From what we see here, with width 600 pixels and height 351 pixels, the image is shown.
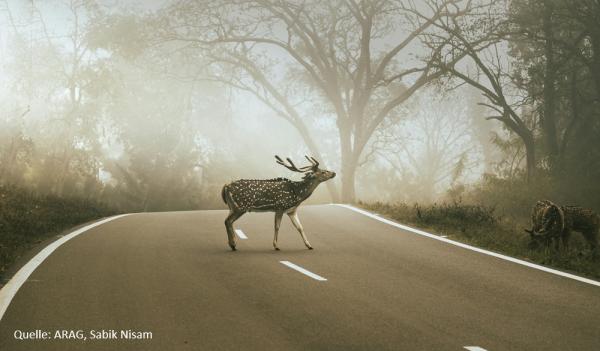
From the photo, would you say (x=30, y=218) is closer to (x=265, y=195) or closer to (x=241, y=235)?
(x=241, y=235)

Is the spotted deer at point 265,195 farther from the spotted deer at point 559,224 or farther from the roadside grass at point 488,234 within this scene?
the spotted deer at point 559,224

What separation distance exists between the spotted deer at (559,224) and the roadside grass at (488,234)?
282mm

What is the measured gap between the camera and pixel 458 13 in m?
36.0

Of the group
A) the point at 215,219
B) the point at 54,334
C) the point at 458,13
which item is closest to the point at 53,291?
the point at 54,334

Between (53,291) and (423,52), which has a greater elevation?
(423,52)

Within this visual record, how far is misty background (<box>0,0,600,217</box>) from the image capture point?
29438 millimetres

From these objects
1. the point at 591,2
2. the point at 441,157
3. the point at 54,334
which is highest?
the point at 591,2

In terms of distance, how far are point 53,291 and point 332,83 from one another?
32.5 m

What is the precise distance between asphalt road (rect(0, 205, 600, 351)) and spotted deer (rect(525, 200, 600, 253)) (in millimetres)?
1592

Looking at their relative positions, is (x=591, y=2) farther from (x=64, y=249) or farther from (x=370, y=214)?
(x=64, y=249)

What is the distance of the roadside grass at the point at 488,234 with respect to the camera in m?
11.6

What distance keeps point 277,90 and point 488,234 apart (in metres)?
31.7

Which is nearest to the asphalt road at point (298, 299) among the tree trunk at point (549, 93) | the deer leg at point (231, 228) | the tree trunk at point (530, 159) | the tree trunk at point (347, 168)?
the deer leg at point (231, 228)

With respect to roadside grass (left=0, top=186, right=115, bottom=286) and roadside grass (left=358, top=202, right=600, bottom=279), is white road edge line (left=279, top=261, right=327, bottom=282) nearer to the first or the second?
roadside grass (left=358, top=202, right=600, bottom=279)
